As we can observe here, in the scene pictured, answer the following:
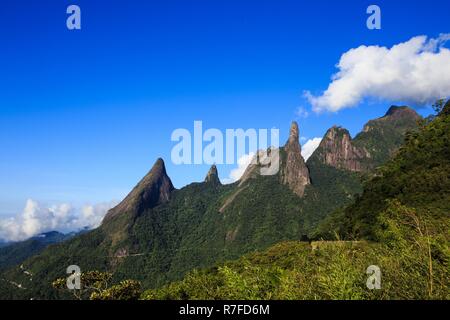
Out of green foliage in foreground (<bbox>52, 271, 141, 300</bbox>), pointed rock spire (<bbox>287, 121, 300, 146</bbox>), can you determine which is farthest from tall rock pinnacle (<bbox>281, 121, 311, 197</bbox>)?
green foliage in foreground (<bbox>52, 271, 141, 300</bbox>)

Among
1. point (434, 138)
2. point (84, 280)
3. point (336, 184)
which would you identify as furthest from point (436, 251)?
point (336, 184)

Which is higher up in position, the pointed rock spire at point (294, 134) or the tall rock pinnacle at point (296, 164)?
the pointed rock spire at point (294, 134)

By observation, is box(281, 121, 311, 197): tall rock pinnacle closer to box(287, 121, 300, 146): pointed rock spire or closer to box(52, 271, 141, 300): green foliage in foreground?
box(287, 121, 300, 146): pointed rock spire

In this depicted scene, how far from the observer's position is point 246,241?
170 meters

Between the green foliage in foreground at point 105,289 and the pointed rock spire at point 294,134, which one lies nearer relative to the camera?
the green foliage in foreground at point 105,289

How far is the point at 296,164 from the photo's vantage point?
191750 millimetres

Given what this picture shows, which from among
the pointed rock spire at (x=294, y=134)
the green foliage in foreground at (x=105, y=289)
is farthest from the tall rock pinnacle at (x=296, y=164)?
the green foliage in foreground at (x=105, y=289)

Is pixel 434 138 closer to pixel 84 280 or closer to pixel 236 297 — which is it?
pixel 84 280

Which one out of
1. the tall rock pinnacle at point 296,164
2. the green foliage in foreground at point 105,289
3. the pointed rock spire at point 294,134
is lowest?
the green foliage in foreground at point 105,289

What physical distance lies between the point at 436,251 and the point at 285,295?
546 cm

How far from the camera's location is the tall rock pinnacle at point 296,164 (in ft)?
622

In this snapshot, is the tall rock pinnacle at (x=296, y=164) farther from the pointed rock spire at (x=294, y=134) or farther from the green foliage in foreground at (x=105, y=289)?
the green foliage in foreground at (x=105, y=289)

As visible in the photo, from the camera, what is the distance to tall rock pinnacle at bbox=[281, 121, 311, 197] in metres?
190
